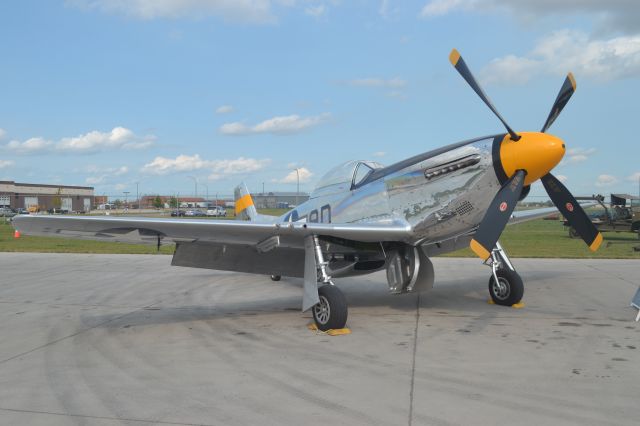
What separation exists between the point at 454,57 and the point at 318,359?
4.33 m

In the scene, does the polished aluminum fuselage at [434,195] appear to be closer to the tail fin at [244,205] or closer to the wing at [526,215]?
the wing at [526,215]

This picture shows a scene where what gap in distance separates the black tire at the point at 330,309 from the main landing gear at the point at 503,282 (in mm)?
3016

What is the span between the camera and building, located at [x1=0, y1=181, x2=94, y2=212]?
246ft

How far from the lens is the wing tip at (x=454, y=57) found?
6728 millimetres

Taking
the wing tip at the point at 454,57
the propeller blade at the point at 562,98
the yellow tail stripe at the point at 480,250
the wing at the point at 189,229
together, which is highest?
the wing tip at the point at 454,57

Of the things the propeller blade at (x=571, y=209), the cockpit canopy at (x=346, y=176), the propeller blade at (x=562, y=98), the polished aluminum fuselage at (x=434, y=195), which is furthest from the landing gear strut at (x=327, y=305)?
the propeller blade at (x=562, y=98)

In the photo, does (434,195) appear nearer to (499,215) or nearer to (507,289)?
(499,215)

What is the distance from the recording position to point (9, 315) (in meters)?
8.25

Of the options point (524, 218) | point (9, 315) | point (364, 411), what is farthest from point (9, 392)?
point (524, 218)

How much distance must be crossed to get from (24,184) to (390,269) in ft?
301

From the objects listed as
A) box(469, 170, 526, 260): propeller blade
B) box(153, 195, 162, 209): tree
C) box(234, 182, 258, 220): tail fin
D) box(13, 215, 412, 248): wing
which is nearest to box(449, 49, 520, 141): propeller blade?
box(469, 170, 526, 260): propeller blade

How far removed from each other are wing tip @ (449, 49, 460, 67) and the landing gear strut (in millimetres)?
3144

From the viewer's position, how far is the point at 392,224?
7.13 meters

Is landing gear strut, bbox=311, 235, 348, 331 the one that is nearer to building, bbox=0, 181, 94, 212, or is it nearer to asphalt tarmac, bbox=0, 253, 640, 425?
asphalt tarmac, bbox=0, 253, 640, 425
